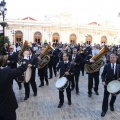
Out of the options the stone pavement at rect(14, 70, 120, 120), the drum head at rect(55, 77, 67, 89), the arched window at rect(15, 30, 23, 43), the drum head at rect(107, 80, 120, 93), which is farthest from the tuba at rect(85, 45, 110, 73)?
the arched window at rect(15, 30, 23, 43)

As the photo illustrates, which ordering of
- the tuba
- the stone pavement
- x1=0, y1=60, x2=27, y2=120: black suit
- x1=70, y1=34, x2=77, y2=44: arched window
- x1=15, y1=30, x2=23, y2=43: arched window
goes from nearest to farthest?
1. x1=0, y1=60, x2=27, y2=120: black suit
2. the stone pavement
3. the tuba
4. x1=15, y1=30, x2=23, y2=43: arched window
5. x1=70, y1=34, x2=77, y2=44: arched window

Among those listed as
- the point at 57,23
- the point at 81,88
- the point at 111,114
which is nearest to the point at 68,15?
the point at 57,23

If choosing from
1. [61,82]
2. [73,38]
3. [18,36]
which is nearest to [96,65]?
[61,82]

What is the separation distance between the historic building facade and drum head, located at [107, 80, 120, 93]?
49256 mm

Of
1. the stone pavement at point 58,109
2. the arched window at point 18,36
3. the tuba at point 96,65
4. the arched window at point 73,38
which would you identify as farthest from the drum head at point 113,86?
the arched window at point 73,38

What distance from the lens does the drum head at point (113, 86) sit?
706cm

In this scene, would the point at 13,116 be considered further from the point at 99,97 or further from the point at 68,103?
the point at 99,97

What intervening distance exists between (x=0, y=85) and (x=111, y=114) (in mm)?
4356

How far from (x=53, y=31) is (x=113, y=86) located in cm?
5319

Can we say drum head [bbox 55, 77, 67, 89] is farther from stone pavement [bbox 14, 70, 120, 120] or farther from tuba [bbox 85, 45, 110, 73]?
tuba [bbox 85, 45, 110, 73]

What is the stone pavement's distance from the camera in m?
7.38

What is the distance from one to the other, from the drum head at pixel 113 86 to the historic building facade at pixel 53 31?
4926 cm

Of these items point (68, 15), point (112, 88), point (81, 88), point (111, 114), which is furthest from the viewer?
point (68, 15)

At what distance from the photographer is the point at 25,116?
732cm
